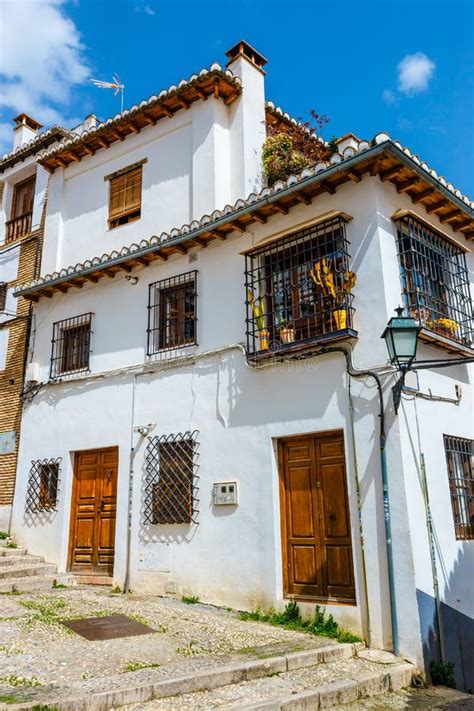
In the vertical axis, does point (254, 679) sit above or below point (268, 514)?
below

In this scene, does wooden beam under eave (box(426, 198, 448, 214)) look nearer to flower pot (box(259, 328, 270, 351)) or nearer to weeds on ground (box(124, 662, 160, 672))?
flower pot (box(259, 328, 270, 351))

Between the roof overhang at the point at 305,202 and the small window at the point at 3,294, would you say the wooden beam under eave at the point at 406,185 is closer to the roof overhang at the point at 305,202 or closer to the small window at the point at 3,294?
the roof overhang at the point at 305,202

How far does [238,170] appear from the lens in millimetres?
10094

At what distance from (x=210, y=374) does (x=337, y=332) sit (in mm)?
2223

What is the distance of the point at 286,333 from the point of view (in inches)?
307

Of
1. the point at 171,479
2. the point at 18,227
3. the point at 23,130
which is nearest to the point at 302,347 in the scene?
the point at 171,479

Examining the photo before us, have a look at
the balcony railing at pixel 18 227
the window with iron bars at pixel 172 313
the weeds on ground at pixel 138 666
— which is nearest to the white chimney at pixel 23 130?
the balcony railing at pixel 18 227

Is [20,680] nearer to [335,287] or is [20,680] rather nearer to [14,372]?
[335,287]

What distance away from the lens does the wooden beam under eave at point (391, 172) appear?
735 cm

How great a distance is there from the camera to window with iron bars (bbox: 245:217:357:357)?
7397 mm

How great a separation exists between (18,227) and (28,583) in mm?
7830

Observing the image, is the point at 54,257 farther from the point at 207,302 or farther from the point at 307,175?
the point at 307,175

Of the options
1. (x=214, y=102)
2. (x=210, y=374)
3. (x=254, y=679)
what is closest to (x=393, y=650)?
(x=254, y=679)

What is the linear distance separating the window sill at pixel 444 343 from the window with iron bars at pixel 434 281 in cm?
17
